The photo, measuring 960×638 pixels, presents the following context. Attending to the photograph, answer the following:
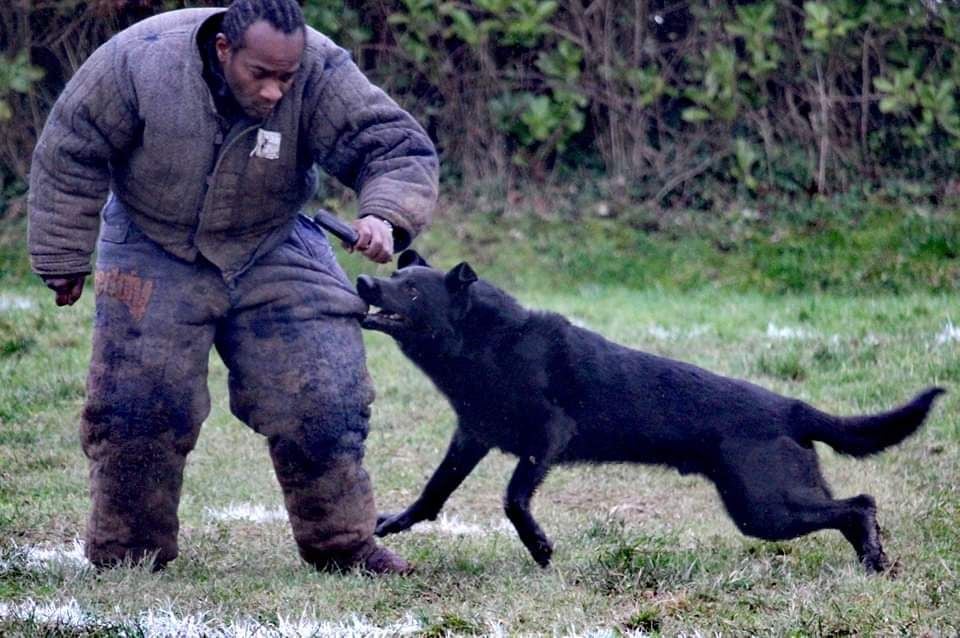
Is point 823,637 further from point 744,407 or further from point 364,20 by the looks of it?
point 364,20

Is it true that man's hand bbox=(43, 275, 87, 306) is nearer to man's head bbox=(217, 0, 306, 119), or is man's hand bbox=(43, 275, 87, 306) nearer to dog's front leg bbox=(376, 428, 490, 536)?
man's head bbox=(217, 0, 306, 119)

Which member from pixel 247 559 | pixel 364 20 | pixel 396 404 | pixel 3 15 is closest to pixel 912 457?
pixel 396 404

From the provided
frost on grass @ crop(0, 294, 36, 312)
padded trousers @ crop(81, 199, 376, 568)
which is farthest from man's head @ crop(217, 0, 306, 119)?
frost on grass @ crop(0, 294, 36, 312)

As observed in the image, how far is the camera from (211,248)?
4.50 metres

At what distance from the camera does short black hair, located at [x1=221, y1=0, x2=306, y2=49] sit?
4160 mm

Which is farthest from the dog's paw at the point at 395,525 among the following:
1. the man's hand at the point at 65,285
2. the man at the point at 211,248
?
the man's hand at the point at 65,285

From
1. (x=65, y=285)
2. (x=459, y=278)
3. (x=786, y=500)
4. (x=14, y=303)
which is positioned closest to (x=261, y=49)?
(x=65, y=285)

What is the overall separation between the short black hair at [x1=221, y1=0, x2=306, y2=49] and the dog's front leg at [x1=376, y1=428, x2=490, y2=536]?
1.69 meters

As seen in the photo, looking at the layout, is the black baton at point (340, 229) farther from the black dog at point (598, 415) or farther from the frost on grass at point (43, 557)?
the frost on grass at point (43, 557)

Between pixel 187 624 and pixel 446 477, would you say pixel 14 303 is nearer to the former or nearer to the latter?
pixel 446 477

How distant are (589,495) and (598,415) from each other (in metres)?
1.23

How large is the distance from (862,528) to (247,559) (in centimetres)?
219

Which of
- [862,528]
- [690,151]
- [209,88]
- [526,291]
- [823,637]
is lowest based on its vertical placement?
[526,291]

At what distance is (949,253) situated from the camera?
10.4m
